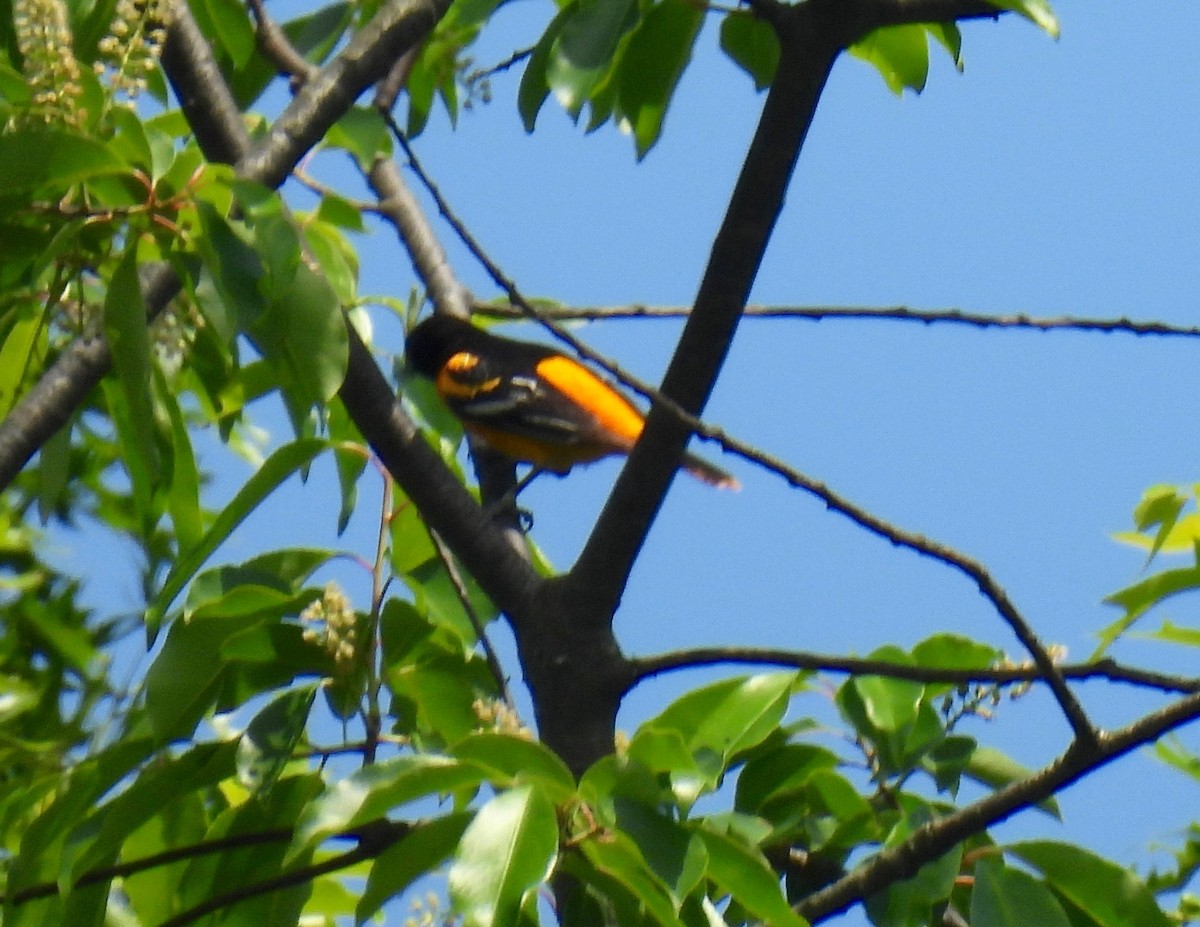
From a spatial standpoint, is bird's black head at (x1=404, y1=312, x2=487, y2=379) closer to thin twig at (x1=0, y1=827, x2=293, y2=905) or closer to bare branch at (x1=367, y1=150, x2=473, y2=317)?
bare branch at (x1=367, y1=150, x2=473, y2=317)

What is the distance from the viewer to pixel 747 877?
1396mm

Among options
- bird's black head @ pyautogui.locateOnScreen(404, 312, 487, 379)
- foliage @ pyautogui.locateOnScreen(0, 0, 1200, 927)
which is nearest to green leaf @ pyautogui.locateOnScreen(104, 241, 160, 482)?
foliage @ pyautogui.locateOnScreen(0, 0, 1200, 927)

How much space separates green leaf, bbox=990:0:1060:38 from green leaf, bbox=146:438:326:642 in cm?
93

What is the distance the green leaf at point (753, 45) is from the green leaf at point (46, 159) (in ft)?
3.29

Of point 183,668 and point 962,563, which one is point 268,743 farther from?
point 962,563

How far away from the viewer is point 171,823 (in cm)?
186

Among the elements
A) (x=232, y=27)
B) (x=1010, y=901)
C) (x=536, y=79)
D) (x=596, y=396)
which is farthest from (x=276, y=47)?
(x=596, y=396)

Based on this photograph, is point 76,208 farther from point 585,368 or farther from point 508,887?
point 585,368

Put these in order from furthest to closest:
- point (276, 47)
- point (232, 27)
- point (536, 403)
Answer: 1. point (536, 403)
2. point (276, 47)
3. point (232, 27)

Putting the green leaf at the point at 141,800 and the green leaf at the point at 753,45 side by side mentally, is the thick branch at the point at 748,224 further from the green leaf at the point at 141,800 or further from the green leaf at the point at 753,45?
the green leaf at the point at 141,800

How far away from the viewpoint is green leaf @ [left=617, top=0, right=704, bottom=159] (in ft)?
6.57

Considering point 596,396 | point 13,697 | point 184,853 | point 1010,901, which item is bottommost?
point 1010,901

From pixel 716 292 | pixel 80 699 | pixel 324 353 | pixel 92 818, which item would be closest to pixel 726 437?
pixel 716 292

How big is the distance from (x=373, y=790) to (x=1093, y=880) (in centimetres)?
80
